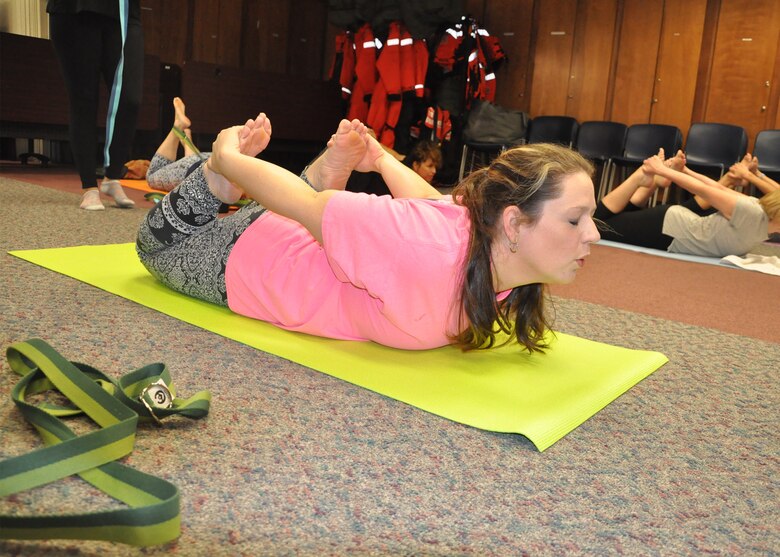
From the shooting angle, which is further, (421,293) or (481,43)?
(481,43)

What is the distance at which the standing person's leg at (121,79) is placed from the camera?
3121 millimetres

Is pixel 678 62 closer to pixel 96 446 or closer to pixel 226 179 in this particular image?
pixel 226 179

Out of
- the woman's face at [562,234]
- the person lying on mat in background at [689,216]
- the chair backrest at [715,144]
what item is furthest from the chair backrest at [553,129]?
the woman's face at [562,234]

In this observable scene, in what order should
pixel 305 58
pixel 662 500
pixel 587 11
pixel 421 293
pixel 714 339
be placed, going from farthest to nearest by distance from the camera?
pixel 305 58, pixel 587 11, pixel 714 339, pixel 421 293, pixel 662 500

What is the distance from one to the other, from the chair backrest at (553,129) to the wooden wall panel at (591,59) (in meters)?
0.50

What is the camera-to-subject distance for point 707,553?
0.87 metres

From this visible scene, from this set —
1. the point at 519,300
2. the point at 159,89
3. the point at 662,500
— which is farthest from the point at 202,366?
the point at 159,89

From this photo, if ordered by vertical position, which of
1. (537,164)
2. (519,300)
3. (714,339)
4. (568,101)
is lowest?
(714,339)

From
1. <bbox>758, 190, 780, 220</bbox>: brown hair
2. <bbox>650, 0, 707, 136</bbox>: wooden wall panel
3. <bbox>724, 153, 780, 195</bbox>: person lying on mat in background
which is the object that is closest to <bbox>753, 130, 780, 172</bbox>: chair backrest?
<bbox>650, 0, 707, 136</bbox>: wooden wall panel

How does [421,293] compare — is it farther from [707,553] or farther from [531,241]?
[707,553]

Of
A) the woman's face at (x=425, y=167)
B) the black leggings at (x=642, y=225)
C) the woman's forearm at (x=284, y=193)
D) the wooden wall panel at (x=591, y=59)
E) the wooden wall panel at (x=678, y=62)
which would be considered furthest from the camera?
the wooden wall panel at (x=591, y=59)

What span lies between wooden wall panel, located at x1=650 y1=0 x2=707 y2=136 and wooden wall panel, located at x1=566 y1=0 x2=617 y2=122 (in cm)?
48

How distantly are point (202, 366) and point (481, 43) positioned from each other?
244 inches

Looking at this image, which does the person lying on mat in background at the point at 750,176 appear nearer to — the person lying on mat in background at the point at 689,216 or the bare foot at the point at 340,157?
the person lying on mat in background at the point at 689,216
